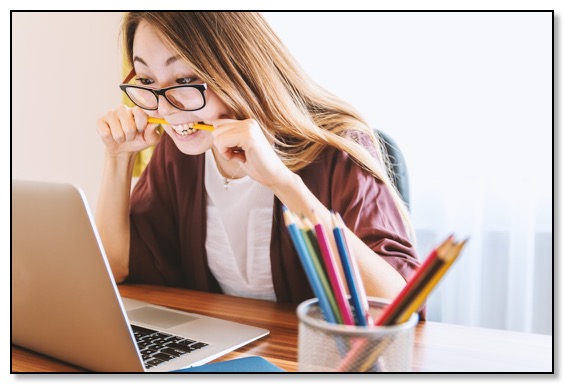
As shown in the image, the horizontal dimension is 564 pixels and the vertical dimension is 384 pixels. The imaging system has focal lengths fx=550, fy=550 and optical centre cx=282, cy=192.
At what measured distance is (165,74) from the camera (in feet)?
2.73

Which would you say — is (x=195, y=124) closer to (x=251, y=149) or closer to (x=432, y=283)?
(x=251, y=149)

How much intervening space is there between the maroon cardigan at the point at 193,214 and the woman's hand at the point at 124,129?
0.11ft

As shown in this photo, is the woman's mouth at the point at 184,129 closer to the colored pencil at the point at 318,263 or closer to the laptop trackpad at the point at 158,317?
the laptop trackpad at the point at 158,317

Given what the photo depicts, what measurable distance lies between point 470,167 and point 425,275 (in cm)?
44

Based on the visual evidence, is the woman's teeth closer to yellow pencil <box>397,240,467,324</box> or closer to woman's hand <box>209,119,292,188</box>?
woman's hand <box>209,119,292,188</box>

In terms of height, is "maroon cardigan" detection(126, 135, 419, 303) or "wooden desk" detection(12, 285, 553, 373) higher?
"maroon cardigan" detection(126, 135, 419, 303)

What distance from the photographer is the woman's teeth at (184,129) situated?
34.3 inches

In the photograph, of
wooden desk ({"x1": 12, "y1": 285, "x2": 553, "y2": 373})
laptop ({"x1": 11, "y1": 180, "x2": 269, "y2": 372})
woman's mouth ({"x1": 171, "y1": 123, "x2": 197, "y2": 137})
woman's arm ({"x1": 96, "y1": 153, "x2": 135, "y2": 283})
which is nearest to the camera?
laptop ({"x1": 11, "y1": 180, "x2": 269, "y2": 372})

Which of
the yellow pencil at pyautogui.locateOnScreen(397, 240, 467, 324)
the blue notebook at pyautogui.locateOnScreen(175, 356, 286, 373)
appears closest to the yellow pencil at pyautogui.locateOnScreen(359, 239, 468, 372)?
the yellow pencil at pyautogui.locateOnScreen(397, 240, 467, 324)

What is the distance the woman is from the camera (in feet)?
2.60

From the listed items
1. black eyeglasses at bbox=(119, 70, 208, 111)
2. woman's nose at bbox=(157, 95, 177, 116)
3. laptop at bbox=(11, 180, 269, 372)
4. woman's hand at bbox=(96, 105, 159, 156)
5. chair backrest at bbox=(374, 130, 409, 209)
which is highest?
black eyeglasses at bbox=(119, 70, 208, 111)

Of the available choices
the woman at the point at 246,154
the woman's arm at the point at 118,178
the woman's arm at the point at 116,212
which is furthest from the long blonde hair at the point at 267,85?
the woman's arm at the point at 116,212

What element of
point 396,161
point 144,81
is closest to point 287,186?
point 396,161
